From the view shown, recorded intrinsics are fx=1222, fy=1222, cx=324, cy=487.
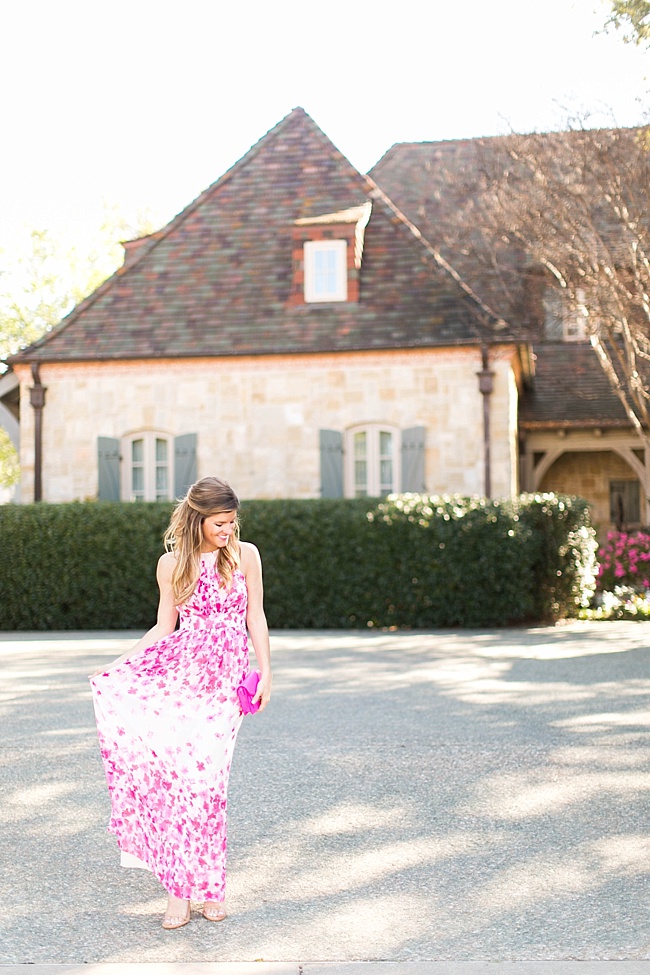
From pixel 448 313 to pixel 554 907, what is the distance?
15.5m

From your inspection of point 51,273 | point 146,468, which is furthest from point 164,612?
point 51,273

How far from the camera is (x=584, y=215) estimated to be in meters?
17.4

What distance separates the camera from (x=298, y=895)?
4711mm

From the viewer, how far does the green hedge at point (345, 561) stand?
1603 cm

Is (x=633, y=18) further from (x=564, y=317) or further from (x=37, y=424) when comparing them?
(x=37, y=424)

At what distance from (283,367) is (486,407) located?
10.8 ft

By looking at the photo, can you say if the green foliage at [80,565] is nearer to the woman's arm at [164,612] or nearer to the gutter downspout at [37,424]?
the gutter downspout at [37,424]

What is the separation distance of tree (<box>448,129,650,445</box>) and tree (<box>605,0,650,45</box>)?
3417 mm

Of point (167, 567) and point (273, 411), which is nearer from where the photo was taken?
point (167, 567)

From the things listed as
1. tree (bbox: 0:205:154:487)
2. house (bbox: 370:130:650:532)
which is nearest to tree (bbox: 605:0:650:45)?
house (bbox: 370:130:650:532)

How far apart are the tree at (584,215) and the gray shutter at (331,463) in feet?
13.0

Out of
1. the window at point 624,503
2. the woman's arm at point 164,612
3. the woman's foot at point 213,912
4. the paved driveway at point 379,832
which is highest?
the window at point 624,503

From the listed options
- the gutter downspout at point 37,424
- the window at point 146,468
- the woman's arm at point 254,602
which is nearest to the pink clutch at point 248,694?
the woman's arm at point 254,602

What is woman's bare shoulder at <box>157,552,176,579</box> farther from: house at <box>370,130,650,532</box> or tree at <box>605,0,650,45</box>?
house at <box>370,130,650,532</box>
